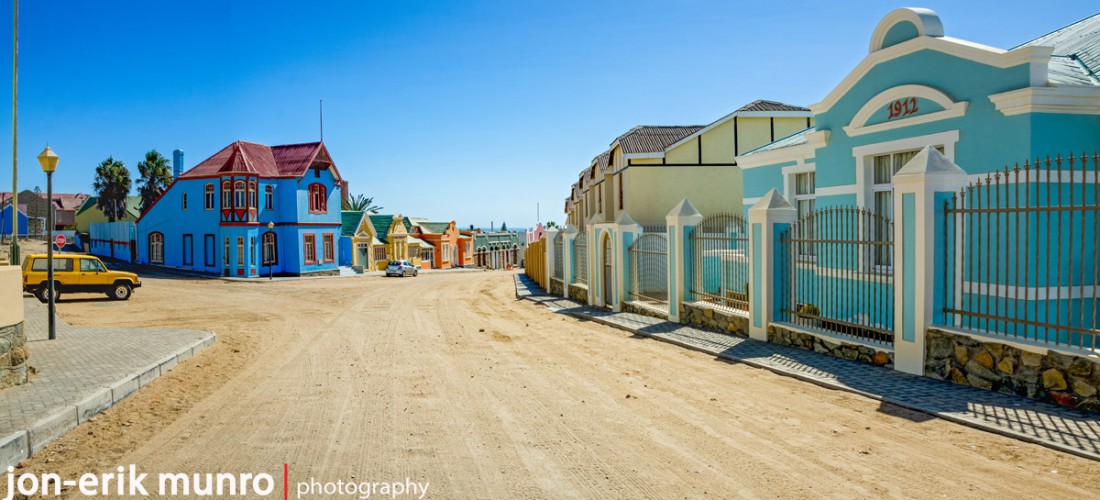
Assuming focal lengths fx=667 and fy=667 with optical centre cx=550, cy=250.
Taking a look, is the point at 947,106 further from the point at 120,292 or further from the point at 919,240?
the point at 120,292

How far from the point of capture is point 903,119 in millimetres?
10852

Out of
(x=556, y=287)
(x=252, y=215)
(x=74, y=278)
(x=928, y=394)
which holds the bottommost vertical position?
(x=928, y=394)

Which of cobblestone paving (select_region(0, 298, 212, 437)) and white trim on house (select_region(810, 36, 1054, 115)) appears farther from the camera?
white trim on house (select_region(810, 36, 1054, 115))

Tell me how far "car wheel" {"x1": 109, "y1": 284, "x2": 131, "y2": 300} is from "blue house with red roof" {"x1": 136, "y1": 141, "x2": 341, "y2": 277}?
14.5 metres

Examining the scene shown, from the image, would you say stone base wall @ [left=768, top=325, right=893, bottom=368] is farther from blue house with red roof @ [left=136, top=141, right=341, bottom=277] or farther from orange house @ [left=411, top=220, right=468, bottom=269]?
orange house @ [left=411, top=220, right=468, bottom=269]

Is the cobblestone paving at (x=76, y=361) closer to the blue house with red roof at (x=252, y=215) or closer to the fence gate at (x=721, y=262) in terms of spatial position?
the fence gate at (x=721, y=262)

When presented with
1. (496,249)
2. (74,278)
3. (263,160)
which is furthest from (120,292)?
(496,249)

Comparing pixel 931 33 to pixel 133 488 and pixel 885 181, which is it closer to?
pixel 885 181

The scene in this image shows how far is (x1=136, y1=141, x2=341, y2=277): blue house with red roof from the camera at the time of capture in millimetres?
37938

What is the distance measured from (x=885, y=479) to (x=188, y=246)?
43.0 m

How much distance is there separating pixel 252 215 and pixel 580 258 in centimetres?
2472

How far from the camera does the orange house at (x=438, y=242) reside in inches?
2522

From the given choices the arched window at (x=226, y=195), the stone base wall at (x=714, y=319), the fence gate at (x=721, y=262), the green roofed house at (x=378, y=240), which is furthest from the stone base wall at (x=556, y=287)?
the green roofed house at (x=378, y=240)

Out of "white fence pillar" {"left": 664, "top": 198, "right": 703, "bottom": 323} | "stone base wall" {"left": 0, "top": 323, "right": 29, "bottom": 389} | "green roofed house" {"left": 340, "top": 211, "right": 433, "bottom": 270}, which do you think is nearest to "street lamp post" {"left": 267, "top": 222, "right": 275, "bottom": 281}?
"green roofed house" {"left": 340, "top": 211, "right": 433, "bottom": 270}
